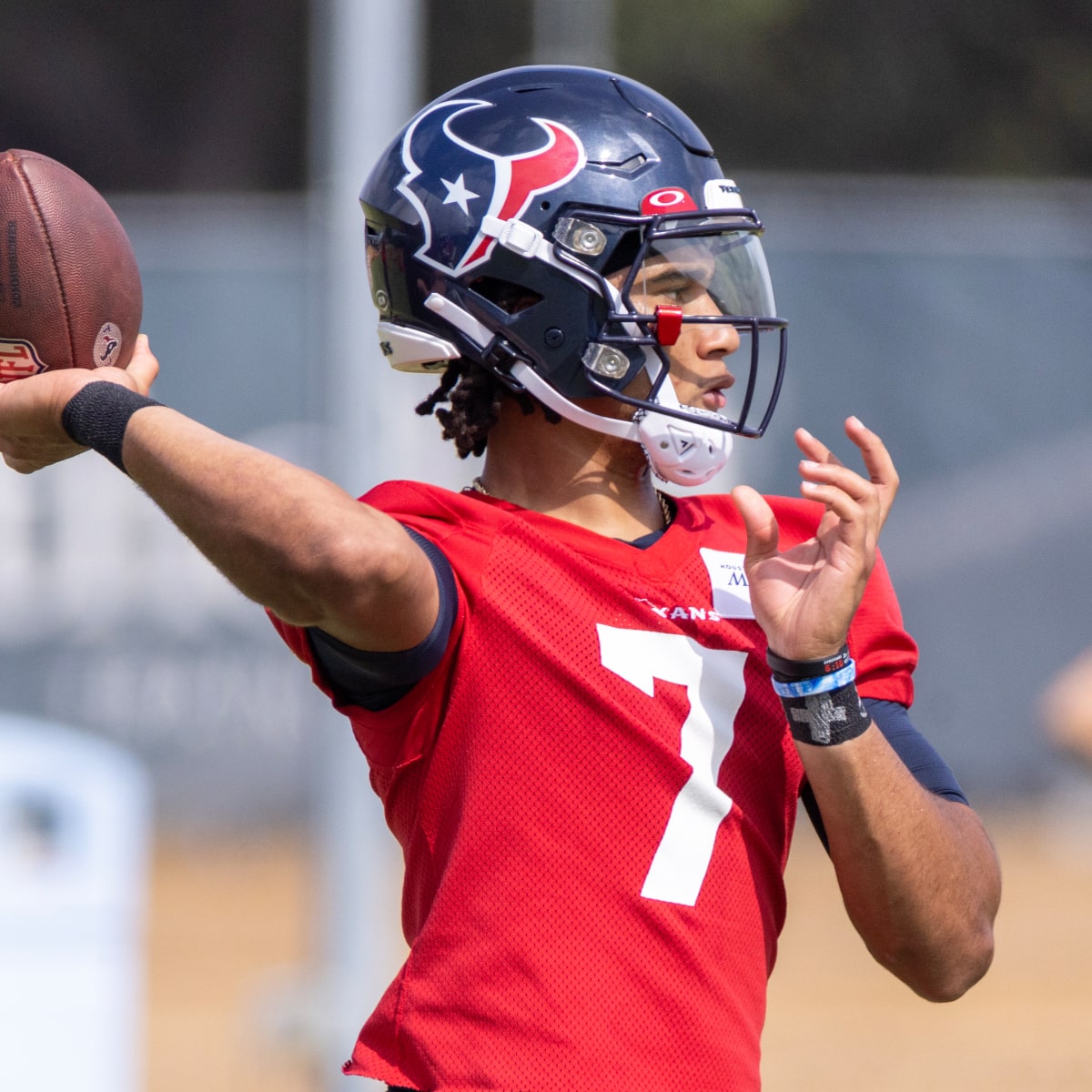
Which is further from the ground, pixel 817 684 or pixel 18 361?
pixel 18 361

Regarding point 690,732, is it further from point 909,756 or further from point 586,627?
point 909,756

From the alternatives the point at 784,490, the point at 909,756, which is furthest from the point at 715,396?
the point at 784,490

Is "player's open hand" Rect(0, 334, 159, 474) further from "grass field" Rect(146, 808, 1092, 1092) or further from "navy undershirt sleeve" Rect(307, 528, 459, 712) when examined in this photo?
"grass field" Rect(146, 808, 1092, 1092)

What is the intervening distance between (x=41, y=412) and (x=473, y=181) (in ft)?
2.45

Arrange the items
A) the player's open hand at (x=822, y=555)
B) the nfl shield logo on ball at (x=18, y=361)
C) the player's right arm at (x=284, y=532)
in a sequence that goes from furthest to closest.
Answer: the nfl shield logo on ball at (x=18, y=361) → the player's open hand at (x=822, y=555) → the player's right arm at (x=284, y=532)

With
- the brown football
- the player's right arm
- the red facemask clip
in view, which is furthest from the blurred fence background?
the player's right arm

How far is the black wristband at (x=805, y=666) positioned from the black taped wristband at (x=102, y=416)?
2.93 feet

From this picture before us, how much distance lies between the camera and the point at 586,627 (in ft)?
8.09

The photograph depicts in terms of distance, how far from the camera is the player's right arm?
2.16 m

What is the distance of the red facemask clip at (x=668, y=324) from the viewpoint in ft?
8.54

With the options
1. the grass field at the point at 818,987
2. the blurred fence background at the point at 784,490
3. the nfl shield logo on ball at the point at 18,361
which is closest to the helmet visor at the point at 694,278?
the nfl shield logo on ball at the point at 18,361

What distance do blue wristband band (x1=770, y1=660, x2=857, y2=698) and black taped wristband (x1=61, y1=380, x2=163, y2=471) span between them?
92 cm

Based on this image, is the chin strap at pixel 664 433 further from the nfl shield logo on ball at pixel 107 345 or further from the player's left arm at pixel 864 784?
the nfl shield logo on ball at pixel 107 345

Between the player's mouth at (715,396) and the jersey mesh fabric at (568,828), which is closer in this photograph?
the jersey mesh fabric at (568,828)
